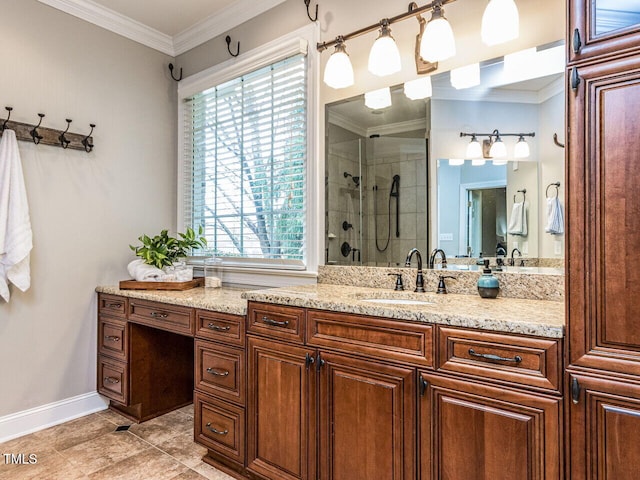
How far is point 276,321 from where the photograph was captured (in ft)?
5.98

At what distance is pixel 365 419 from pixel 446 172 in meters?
1.25

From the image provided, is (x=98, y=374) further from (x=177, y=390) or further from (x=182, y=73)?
(x=182, y=73)

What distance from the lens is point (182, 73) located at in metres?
3.33

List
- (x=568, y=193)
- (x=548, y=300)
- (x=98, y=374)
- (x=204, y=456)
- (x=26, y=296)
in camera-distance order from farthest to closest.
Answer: (x=98, y=374)
(x=26, y=296)
(x=204, y=456)
(x=548, y=300)
(x=568, y=193)

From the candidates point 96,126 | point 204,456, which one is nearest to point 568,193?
point 204,456

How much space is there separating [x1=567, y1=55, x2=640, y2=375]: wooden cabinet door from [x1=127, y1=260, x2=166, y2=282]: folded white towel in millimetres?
2463

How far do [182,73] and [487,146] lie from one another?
101 inches

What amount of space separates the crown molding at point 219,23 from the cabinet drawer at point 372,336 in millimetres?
2169

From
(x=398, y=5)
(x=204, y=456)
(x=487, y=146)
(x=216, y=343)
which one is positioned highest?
(x=398, y=5)

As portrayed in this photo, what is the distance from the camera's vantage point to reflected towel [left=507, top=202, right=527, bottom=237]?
1832 millimetres

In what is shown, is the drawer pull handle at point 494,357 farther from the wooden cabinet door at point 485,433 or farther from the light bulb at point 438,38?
the light bulb at point 438,38

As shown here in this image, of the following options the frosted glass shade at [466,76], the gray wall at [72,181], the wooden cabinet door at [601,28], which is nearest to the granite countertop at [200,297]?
the gray wall at [72,181]

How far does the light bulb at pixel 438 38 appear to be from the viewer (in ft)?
6.11

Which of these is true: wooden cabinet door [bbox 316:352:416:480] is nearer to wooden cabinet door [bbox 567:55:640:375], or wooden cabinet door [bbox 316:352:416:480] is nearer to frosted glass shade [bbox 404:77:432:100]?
wooden cabinet door [bbox 567:55:640:375]
